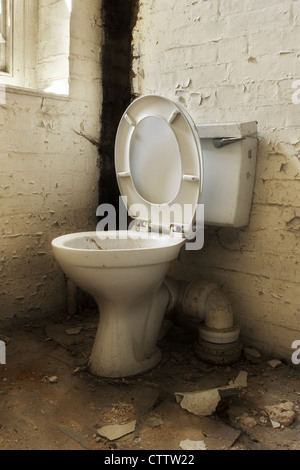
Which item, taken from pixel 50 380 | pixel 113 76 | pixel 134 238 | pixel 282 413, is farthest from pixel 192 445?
pixel 113 76

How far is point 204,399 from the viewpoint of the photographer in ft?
4.45

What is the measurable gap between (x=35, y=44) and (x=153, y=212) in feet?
3.80

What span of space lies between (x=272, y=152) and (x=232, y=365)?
855mm

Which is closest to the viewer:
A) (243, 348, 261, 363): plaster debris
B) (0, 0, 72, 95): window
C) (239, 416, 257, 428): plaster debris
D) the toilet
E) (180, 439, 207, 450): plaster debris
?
(180, 439, 207, 450): plaster debris

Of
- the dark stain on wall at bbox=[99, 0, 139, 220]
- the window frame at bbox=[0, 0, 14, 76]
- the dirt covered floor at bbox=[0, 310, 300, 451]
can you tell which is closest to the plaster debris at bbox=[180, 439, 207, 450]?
the dirt covered floor at bbox=[0, 310, 300, 451]

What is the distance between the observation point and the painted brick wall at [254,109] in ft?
5.16

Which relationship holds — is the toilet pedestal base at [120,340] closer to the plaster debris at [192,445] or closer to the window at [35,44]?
the plaster debris at [192,445]

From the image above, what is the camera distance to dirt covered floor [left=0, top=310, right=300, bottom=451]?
1.22 m

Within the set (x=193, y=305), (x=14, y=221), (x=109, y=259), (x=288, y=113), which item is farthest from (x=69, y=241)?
(x=288, y=113)

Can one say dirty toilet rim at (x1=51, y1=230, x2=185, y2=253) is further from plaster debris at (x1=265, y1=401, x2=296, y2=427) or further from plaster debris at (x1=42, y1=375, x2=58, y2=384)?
plaster debris at (x1=265, y1=401, x2=296, y2=427)

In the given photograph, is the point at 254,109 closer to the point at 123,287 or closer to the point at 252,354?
the point at 123,287


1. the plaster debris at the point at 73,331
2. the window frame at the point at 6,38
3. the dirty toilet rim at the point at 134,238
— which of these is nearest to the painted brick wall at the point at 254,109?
the dirty toilet rim at the point at 134,238

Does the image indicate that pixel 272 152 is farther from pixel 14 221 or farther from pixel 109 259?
pixel 14 221

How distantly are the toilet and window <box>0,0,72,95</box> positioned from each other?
57 cm
